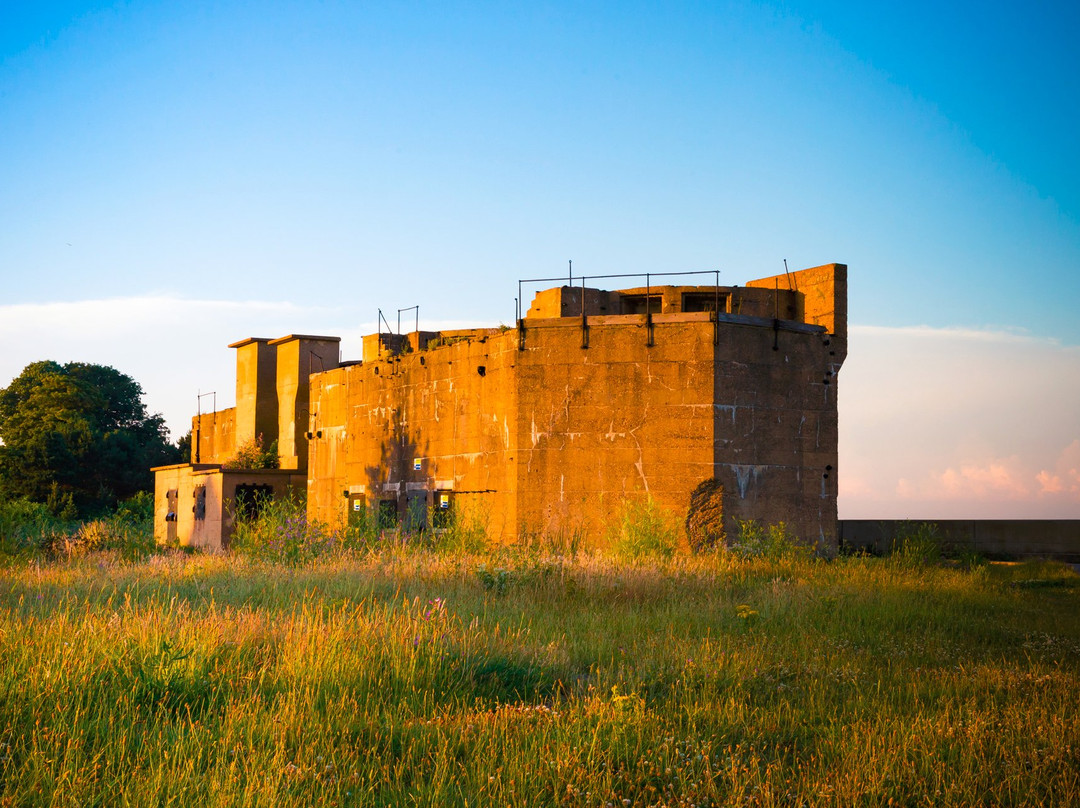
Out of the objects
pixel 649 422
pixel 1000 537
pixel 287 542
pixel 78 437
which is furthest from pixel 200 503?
pixel 78 437

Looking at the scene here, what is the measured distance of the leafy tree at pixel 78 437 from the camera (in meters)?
47.2

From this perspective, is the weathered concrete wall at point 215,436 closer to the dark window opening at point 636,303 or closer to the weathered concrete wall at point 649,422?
the weathered concrete wall at point 649,422

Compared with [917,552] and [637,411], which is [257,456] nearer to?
[637,411]

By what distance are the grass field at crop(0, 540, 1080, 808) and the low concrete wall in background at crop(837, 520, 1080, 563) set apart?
41.0 ft

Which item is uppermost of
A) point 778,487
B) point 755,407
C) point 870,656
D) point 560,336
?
point 560,336

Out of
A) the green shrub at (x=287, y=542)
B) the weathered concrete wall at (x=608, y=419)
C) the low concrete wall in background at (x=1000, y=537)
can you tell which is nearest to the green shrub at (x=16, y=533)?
the green shrub at (x=287, y=542)

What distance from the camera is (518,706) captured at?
22.5ft

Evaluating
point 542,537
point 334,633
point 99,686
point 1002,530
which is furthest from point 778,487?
point 99,686

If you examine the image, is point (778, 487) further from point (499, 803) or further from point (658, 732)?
point (499, 803)

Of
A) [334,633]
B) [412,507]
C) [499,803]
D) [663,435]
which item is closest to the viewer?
[499,803]

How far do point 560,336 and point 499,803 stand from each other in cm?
1472

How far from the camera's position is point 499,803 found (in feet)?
16.6

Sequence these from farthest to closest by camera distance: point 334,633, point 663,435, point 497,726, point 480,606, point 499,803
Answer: point 663,435, point 480,606, point 334,633, point 497,726, point 499,803

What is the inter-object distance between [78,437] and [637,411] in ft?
128
